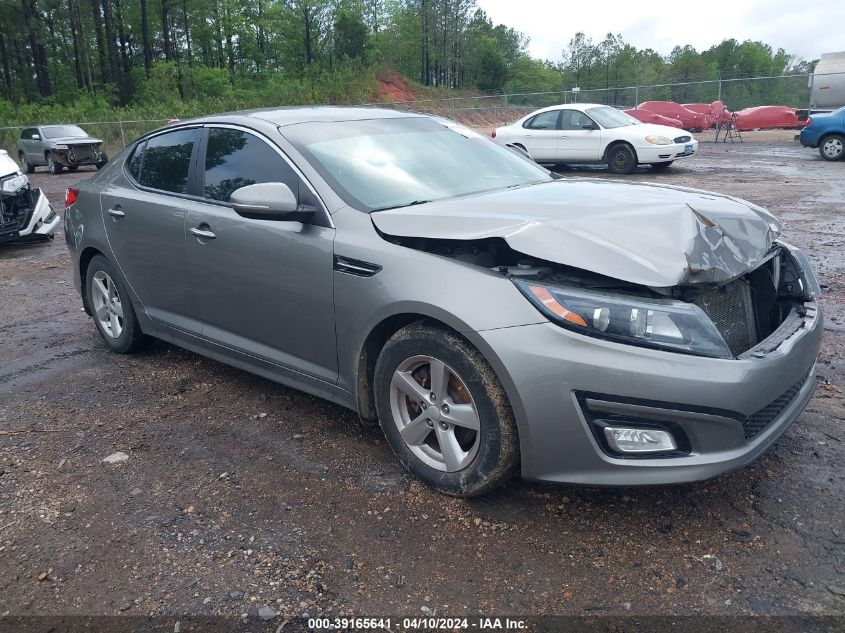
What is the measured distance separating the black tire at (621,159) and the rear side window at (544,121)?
4.97ft

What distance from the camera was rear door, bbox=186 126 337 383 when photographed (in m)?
3.42

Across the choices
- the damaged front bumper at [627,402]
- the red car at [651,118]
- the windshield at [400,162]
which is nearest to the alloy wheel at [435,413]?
the damaged front bumper at [627,402]

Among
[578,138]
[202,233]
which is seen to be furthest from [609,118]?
[202,233]

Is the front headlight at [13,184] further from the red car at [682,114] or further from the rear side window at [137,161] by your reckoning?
the red car at [682,114]

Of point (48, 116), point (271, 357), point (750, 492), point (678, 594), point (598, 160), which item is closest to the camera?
point (678, 594)

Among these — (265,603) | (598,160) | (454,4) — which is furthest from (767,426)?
(454,4)

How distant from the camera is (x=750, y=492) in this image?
9.89 ft

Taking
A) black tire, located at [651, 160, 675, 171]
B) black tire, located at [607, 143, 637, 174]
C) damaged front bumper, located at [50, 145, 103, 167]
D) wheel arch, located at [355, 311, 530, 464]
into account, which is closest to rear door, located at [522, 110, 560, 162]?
black tire, located at [607, 143, 637, 174]

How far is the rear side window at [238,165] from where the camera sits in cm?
367

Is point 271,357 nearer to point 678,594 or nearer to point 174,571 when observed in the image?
point 174,571

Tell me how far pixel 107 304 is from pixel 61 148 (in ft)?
66.7

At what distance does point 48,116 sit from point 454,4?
2184 inches

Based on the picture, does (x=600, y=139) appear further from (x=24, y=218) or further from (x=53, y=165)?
(x=53, y=165)

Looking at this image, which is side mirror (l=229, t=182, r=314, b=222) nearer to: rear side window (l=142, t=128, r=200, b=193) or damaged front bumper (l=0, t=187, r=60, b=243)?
rear side window (l=142, t=128, r=200, b=193)
